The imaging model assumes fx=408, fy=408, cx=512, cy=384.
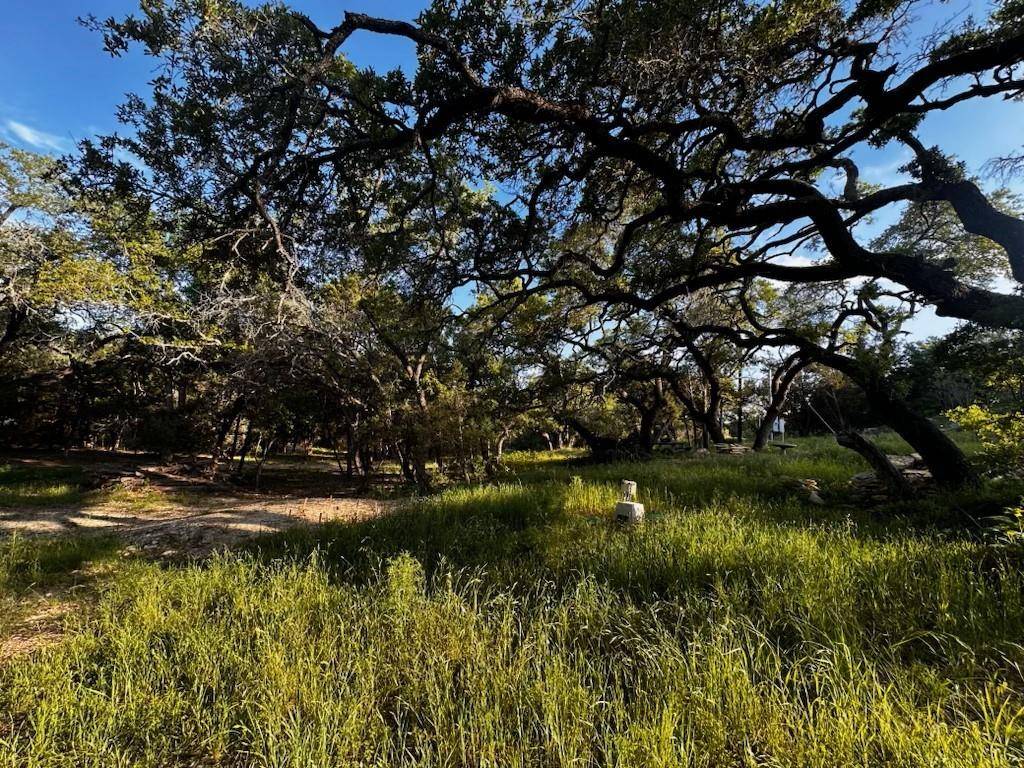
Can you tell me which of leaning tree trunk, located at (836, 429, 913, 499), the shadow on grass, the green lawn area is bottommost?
the shadow on grass

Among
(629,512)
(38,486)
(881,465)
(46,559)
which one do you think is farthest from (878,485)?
(38,486)

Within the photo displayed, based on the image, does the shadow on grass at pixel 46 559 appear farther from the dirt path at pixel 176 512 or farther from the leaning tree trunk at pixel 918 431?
the leaning tree trunk at pixel 918 431

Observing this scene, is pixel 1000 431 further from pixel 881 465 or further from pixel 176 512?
pixel 176 512

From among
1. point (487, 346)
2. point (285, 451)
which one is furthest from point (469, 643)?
point (285, 451)

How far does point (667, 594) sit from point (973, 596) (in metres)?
1.78

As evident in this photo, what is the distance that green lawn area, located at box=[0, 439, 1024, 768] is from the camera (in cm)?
169

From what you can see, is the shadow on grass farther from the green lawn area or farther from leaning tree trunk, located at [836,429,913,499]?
leaning tree trunk, located at [836,429,913,499]

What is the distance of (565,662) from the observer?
2215 millimetres

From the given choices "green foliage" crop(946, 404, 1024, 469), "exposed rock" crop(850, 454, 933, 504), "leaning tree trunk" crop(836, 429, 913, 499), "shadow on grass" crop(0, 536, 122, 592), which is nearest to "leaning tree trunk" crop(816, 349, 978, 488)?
"exposed rock" crop(850, 454, 933, 504)

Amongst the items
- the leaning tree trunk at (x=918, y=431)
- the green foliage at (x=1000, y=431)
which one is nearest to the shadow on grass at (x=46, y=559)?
the green foliage at (x=1000, y=431)

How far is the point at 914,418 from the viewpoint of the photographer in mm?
6109

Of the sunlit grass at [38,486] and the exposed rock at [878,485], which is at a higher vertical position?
the exposed rock at [878,485]

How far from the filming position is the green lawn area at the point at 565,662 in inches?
66.7

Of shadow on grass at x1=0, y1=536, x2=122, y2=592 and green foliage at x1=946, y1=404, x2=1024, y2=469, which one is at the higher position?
green foliage at x1=946, y1=404, x2=1024, y2=469
